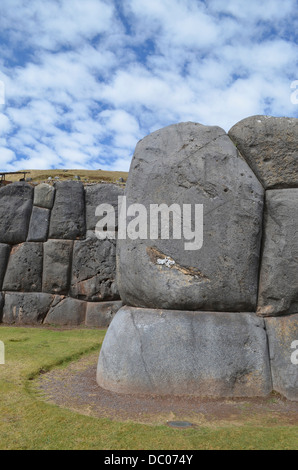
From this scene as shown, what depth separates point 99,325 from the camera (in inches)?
408

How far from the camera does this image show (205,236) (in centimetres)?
487

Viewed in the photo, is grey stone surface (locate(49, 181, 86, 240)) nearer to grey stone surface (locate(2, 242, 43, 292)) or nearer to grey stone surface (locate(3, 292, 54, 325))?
grey stone surface (locate(2, 242, 43, 292))

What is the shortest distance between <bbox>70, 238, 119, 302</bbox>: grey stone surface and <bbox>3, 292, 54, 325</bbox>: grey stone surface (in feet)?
2.52

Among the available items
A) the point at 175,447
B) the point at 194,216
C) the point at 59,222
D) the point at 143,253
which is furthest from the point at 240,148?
the point at 59,222

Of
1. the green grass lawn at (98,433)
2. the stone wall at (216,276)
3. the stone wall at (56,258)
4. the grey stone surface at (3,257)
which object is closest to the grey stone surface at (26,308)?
the stone wall at (56,258)

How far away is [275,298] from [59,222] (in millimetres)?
7108

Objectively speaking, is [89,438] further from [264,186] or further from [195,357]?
[264,186]

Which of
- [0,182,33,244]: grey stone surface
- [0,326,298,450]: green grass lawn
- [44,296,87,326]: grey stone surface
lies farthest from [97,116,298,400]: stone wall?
[0,182,33,244]: grey stone surface

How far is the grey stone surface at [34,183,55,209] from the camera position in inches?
430

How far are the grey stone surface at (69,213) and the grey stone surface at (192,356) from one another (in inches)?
247

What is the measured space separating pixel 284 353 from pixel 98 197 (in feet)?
23.9

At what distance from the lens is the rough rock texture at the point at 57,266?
10.6m

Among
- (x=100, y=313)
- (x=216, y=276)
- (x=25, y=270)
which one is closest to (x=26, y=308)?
(x=25, y=270)

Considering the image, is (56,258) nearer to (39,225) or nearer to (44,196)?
(39,225)
